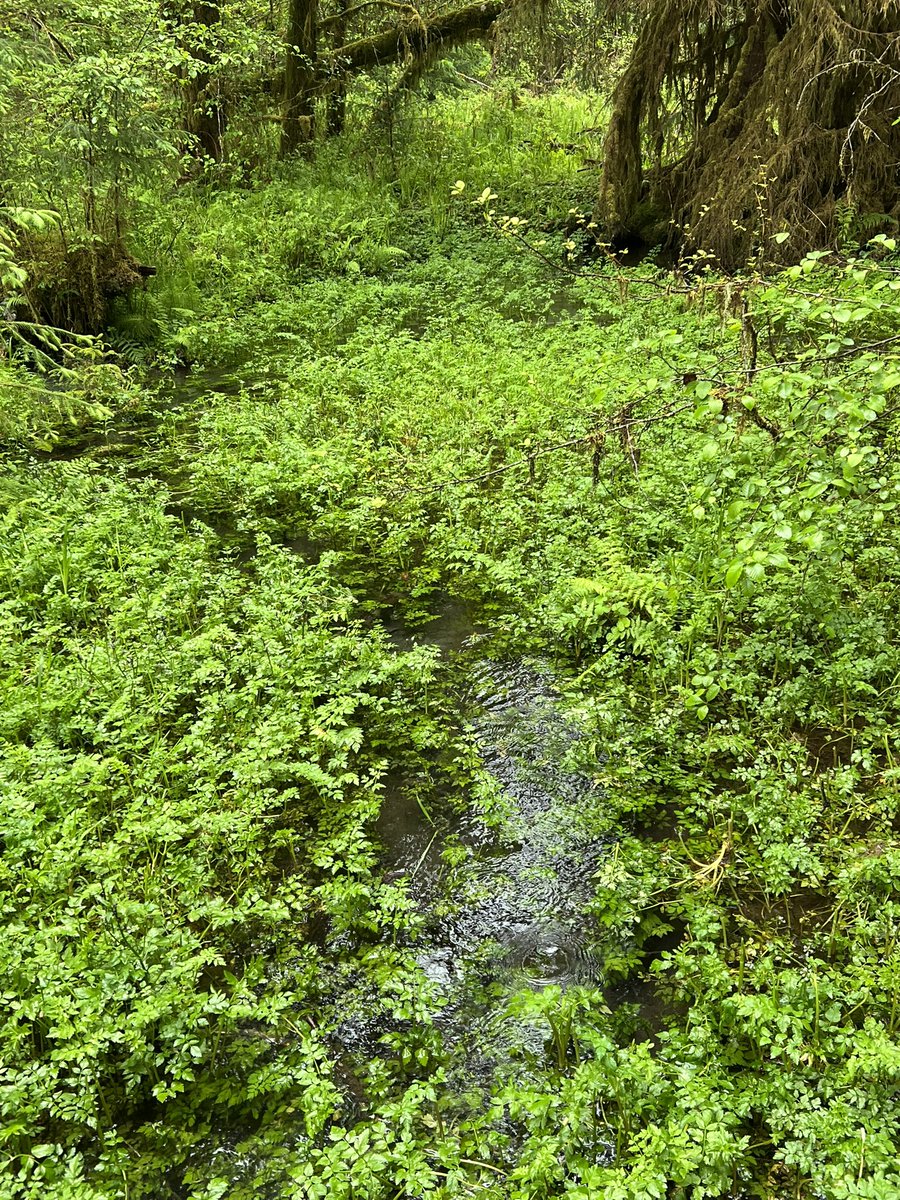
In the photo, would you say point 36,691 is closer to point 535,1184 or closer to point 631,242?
point 535,1184

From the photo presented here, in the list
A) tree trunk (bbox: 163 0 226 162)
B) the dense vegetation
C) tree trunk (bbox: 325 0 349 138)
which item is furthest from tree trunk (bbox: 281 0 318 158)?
the dense vegetation

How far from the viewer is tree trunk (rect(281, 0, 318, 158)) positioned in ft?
53.0

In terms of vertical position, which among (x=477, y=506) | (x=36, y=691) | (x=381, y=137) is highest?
(x=381, y=137)

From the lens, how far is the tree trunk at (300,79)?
16.2 meters

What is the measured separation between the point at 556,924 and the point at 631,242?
11.6 meters

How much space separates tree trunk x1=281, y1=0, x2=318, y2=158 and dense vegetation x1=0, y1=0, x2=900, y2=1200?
924 centimetres

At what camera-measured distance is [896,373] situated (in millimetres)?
3189

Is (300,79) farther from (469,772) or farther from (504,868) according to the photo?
(504,868)

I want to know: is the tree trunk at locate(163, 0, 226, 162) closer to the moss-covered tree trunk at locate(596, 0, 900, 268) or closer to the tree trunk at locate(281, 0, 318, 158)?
the tree trunk at locate(281, 0, 318, 158)

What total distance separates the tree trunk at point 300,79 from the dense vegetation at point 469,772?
924 cm

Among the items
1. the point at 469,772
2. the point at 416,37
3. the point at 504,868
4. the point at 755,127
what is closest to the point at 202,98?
the point at 416,37

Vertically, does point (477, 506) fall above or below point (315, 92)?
below

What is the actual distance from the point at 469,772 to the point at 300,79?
1757 cm

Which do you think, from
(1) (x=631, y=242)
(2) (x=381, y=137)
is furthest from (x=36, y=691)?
(2) (x=381, y=137)
